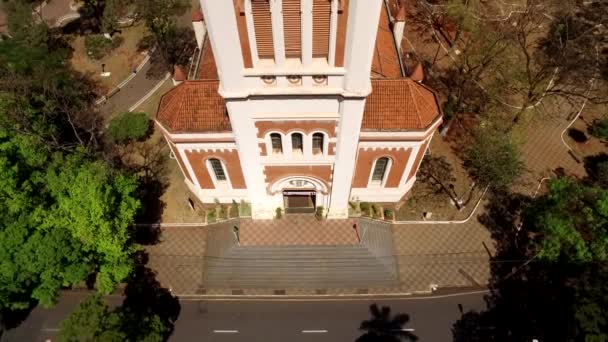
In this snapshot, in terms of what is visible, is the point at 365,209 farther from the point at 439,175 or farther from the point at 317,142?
the point at 317,142

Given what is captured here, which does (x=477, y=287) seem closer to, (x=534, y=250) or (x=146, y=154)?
(x=534, y=250)

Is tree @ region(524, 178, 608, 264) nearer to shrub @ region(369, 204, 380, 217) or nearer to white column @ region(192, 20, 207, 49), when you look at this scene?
shrub @ region(369, 204, 380, 217)

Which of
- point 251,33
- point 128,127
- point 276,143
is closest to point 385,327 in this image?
point 276,143

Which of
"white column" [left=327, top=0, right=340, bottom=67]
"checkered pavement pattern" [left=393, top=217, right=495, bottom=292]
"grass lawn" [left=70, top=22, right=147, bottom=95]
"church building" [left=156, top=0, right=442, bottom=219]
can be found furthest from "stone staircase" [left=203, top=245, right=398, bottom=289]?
"grass lawn" [left=70, top=22, right=147, bottom=95]

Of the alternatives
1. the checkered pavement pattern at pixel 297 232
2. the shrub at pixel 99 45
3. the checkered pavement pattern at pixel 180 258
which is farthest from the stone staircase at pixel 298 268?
the shrub at pixel 99 45

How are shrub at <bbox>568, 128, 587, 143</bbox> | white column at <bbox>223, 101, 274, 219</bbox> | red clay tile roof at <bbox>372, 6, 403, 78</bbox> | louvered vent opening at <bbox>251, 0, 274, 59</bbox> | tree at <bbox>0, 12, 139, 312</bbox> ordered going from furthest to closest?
1. shrub at <bbox>568, 128, 587, 143</bbox>
2. red clay tile roof at <bbox>372, 6, 403, 78</bbox>
3. tree at <bbox>0, 12, 139, 312</bbox>
4. white column at <bbox>223, 101, 274, 219</bbox>
5. louvered vent opening at <bbox>251, 0, 274, 59</bbox>

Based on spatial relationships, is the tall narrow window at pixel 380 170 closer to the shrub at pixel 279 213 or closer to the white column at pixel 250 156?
the shrub at pixel 279 213
